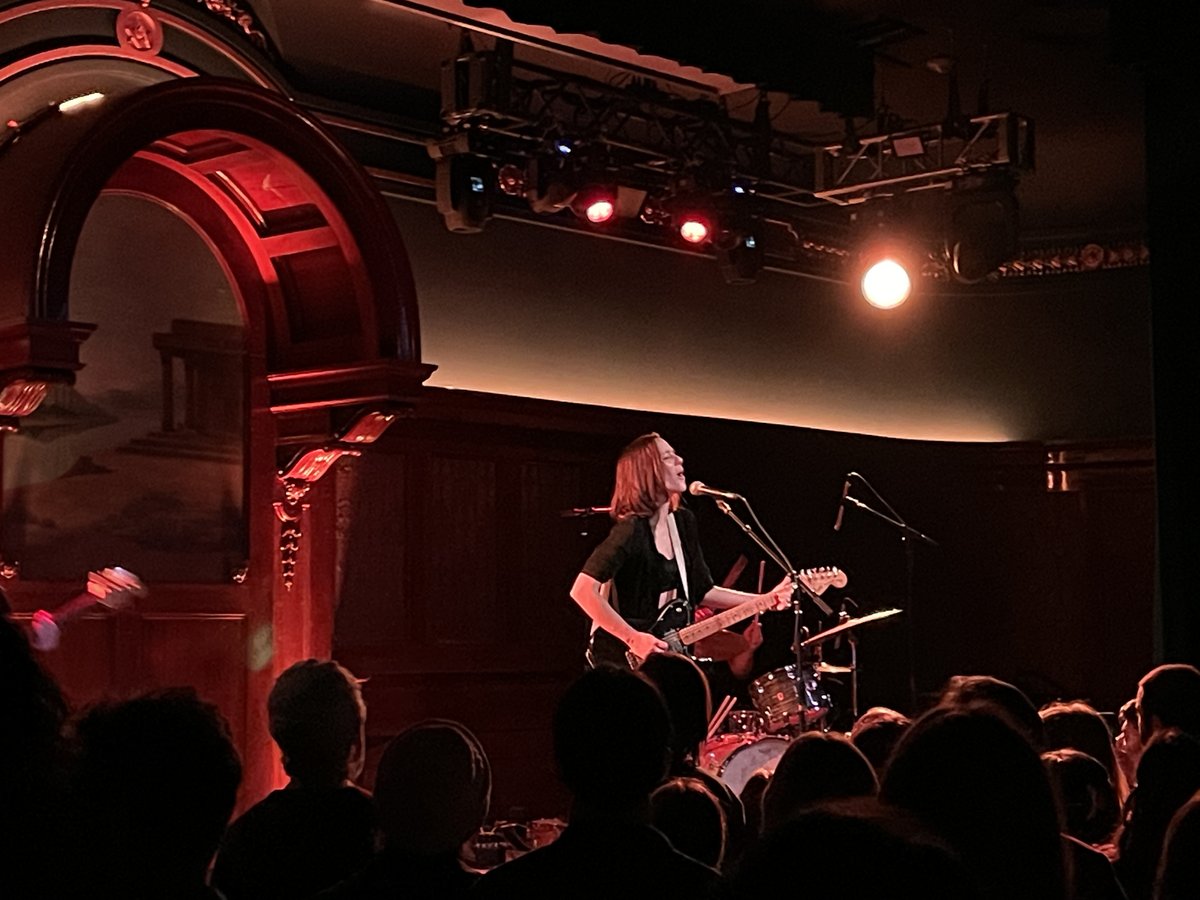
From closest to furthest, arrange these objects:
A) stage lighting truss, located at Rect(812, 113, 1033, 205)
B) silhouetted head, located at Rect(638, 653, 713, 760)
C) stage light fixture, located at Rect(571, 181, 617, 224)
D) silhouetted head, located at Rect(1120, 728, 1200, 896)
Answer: silhouetted head, located at Rect(1120, 728, 1200, 896)
silhouetted head, located at Rect(638, 653, 713, 760)
stage light fixture, located at Rect(571, 181, 617, 224)
stage lighting truss, located at Rect(812, 113, 1033, 205)

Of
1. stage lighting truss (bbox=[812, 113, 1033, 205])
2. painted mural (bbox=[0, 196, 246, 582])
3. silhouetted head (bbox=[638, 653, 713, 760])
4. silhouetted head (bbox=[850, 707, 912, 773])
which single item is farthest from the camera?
stage lighting truss (bbox=[812, 113, 1033, 205])

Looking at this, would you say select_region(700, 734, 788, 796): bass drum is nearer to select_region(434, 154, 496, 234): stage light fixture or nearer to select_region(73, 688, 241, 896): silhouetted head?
select_region(434, 154, 496, 234): stage light fixture

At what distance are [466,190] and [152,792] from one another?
628cm

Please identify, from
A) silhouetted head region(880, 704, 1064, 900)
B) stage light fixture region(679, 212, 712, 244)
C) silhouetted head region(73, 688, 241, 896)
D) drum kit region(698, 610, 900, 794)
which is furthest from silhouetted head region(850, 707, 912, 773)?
stage light fixture region(679, 212, 712, 244)

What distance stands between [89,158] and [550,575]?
388cm

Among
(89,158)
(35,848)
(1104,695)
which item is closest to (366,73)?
(89,158)

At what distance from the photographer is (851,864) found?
1.02 meters

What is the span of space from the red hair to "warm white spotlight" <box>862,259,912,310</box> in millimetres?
2968

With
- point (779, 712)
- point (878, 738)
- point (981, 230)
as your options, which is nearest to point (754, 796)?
point (878, 738)

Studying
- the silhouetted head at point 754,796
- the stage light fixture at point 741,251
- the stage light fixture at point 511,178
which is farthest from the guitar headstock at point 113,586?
the stage light fixture at point 741,251

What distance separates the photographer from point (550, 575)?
8625mm

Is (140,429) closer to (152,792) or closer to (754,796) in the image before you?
(754,796)

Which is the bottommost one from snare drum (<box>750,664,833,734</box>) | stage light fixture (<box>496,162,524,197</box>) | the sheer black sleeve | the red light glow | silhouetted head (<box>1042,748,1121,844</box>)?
snare drum (<box>750,664,833,734</box>)

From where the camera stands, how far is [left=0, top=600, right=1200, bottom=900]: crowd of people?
166cm
